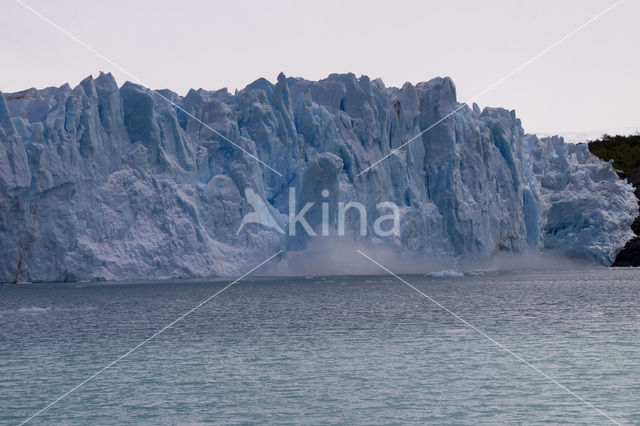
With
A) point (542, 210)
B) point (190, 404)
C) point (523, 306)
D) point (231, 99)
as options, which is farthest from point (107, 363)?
point (542, 210)

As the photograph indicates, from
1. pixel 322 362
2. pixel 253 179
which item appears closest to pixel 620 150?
pixel 253 179

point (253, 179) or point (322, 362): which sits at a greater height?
point (253, 179)

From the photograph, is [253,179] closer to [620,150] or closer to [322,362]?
A: [322,362]

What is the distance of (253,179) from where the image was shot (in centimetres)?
4228

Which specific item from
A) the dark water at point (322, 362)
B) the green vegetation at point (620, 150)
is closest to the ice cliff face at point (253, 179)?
the dark water at point (322, 362)

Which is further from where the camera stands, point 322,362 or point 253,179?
point 253,179

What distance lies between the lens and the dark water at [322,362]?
486 inches

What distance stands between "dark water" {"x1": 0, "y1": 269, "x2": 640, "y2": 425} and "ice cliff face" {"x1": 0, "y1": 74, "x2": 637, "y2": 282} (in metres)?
6.71

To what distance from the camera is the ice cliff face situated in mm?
37156

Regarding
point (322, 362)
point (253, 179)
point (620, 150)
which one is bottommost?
point (322, 362)

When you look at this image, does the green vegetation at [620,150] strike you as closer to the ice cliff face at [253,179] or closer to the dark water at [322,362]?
the ice cliff face at [253,179]

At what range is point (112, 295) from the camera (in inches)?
1455

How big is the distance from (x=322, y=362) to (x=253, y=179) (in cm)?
2629

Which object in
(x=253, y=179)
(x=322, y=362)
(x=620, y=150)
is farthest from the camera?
(x=620, y=150)
